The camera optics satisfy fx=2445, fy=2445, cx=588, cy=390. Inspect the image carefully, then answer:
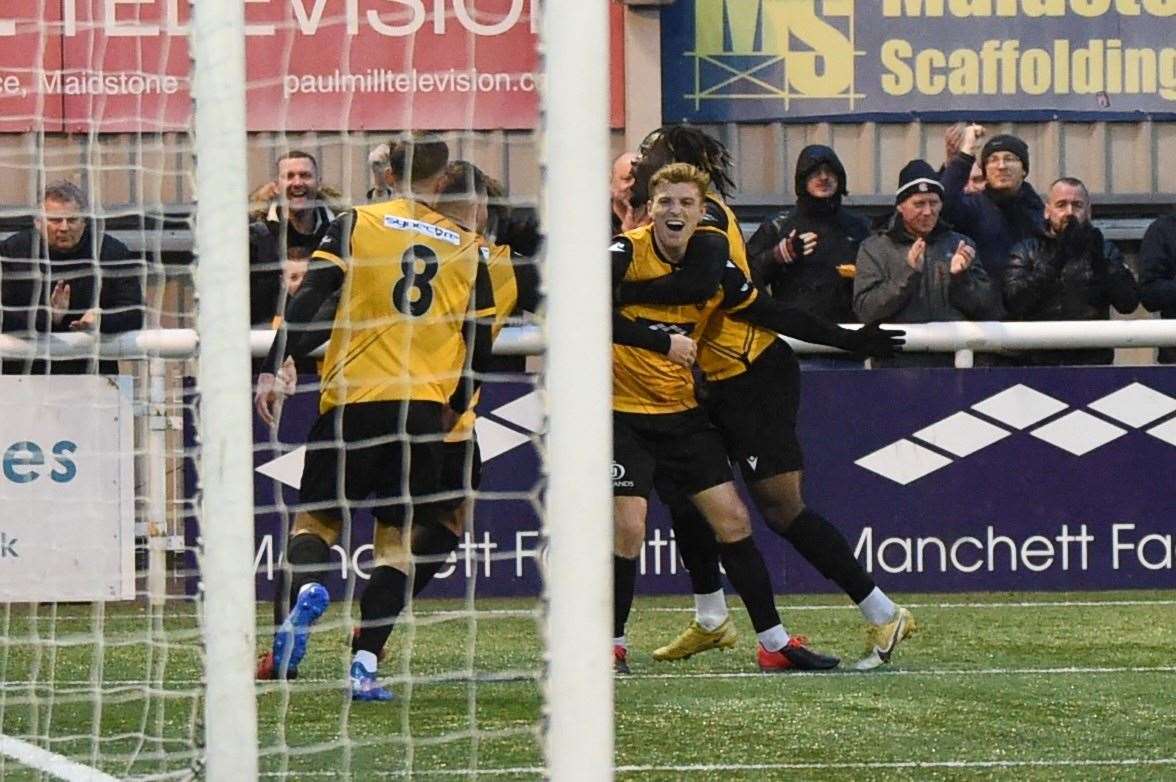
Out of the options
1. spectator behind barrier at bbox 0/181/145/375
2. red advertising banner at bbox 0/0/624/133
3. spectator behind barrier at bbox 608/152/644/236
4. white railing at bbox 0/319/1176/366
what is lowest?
white railing at bbox 0/319/1176/366

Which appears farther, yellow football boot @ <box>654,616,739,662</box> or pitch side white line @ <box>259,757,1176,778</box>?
yellow football boot @ <box>654,616,739,662</box>

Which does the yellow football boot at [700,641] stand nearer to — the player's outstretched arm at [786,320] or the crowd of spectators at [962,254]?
the player's outstretched arm at [786,320]

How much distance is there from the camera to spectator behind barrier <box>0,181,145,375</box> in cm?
880

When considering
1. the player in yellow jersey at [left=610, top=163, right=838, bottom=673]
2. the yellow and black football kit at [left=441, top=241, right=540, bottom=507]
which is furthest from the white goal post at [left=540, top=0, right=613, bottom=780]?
the player in yellow jersey at [left=610, top=163, right=838, bottom=673]

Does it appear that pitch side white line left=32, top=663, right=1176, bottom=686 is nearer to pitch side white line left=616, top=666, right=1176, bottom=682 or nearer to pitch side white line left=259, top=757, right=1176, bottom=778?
pitch side white line left=616, top=666, right=1176, bottom=682

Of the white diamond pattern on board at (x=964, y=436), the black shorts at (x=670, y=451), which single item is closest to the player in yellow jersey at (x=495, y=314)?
the black shorts at (x=670, y=451)

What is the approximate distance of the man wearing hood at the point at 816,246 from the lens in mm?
10406

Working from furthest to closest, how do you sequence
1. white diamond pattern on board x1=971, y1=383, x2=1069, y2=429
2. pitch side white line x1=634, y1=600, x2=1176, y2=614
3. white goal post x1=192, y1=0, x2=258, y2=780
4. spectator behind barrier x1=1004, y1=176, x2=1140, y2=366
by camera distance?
spectator behind barrier x1=1004, y1=176, x2=1140, y2=366 → white diamond pattern on board x1=971, y1=383, x2=1069, y2=429 → pitch side white line x1=634, y1=600, x2=1176, y2=614 → white goal post x1=192, y1=0, x2=258, y2=780

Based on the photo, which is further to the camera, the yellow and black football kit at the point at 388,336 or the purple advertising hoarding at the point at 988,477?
the purple advertising hoarding at the point at 988,477

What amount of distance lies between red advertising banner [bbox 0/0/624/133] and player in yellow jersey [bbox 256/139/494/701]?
A: 524 centimetres

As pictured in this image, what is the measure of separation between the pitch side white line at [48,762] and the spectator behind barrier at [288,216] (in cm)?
216

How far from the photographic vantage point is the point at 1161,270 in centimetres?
1086

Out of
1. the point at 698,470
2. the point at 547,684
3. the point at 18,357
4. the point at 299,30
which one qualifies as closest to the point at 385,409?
the point at 698,470

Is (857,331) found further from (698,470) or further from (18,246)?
(18,246)
